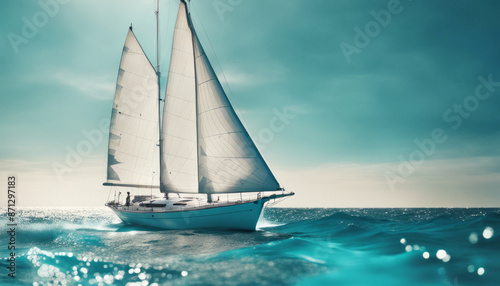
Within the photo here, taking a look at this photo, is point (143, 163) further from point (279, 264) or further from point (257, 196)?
point (279, 264)

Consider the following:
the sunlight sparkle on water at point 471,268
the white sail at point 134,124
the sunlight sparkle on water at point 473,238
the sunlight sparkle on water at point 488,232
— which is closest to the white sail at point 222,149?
the white sail at point 134,124

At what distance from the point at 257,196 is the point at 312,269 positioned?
15827mm

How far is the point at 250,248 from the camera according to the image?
21891 mm

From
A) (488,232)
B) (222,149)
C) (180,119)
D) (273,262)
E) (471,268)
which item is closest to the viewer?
(471,268)

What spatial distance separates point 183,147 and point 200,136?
11.6 ft

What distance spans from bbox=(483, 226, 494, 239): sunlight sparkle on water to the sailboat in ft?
53.2

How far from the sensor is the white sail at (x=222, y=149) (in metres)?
32.2

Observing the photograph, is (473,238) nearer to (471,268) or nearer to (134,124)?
(471,268)

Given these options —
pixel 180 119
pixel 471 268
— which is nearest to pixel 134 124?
pixel 180 119

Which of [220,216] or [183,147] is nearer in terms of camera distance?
[220,216]

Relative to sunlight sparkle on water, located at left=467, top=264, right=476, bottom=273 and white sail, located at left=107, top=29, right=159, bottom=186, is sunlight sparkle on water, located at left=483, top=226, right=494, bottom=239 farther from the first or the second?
white sail, located at left=107, top=29, right=159, bottom=186

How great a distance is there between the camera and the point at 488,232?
25.1 m

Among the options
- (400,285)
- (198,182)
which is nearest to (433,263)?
(400,285)

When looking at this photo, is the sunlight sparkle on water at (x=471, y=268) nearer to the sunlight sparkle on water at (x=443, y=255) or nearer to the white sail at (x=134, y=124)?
the sunlight sparkle on water at (x=443, y=255)
